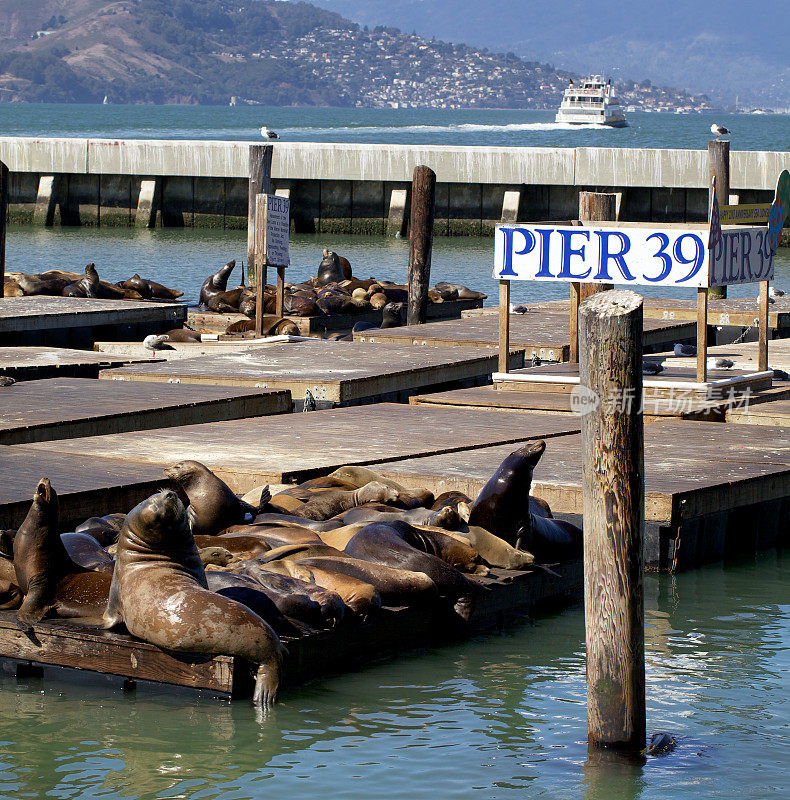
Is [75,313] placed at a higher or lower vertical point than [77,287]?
lower

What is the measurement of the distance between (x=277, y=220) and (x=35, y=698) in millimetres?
10448

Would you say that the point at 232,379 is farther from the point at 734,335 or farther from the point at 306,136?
the point at 306,136

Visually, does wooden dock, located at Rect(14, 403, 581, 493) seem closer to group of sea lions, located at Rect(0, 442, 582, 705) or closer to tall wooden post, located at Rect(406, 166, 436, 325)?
group of sea lions, located at Rect(0, 442, 582, 705)

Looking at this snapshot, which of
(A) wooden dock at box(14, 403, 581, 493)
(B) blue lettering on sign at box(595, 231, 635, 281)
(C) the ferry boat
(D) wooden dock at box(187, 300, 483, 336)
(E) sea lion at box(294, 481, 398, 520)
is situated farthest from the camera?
(C) the ferry boat

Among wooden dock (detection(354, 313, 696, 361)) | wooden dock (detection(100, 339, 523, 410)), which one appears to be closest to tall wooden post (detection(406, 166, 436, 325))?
wooden dock (detection(354, 313, 696, 361))

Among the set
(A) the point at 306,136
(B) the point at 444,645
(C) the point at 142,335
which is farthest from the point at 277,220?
(A) the point at 306,136

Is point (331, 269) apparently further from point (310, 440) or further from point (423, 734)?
point (423, 734)

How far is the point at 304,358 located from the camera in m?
13.4

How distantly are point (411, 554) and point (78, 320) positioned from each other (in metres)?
10.0

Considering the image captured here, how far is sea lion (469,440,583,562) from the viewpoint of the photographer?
7.36 meters

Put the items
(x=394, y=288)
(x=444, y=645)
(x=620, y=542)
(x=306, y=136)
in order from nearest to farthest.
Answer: (x=620, y=542), (x=444, y=645), (x=394, y=288), (x=306, y=136)

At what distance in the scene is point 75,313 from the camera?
632 inches

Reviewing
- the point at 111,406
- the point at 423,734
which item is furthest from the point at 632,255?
the point at 423,734

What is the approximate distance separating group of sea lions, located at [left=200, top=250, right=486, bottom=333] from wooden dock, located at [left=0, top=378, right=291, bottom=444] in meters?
6.44
